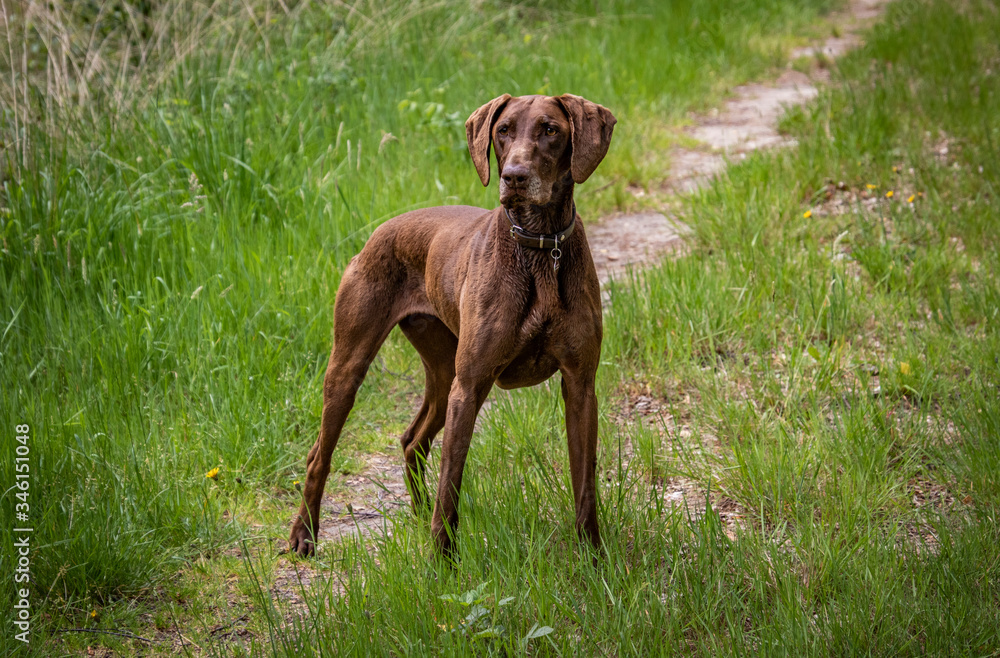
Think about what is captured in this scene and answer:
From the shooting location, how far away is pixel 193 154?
17.0ft

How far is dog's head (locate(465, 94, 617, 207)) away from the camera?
8.73ft

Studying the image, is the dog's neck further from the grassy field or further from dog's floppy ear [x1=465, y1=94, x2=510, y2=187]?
the grassy field

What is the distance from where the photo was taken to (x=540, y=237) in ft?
9.18

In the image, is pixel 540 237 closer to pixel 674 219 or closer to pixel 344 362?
pixel 344 362

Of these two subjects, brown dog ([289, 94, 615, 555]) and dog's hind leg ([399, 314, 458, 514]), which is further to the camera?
dog's hind leg ([399, 314, 458, 514])

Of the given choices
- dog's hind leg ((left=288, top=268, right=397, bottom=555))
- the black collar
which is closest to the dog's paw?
dog's hind leg ((left=288, top=268, right=397, bottom=555))

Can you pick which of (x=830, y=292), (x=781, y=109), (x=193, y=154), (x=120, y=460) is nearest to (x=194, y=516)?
(x=120, y=460)

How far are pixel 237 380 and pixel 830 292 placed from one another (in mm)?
2899

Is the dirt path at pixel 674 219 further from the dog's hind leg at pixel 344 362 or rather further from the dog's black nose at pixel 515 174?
the dog's black nose at pixel 515 174

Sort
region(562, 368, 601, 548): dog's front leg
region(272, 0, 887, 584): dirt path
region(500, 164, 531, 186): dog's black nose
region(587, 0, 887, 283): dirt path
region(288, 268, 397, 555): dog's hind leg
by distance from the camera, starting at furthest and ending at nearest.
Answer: region(587, 0, 887, 283): dirt path
region(272, 0, 887, 584): dirt path
region(288, 268, 397, 555): dog's hind leg
region(562, 368, 601, 548): dog's front leg
region(500, 164, 531, 186): dog's black nose

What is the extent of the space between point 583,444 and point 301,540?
1178 millimetres

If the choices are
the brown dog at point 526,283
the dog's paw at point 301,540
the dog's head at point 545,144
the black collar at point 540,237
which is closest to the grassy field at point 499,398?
the dog's paw at point 301,540

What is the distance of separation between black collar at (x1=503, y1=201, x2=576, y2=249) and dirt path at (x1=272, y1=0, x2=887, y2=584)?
1011mm

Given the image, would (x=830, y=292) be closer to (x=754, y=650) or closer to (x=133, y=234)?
(x=754, y=650)
